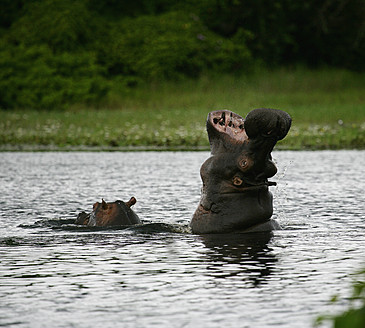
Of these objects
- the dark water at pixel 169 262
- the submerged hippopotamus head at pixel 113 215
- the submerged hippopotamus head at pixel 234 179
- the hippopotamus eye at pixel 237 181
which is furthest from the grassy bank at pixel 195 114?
the hippopotamus eye at pixel 237 181

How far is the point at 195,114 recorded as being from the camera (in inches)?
1208

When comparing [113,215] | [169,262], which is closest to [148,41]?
[113,215]

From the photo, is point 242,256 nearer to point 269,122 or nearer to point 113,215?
point 269,122

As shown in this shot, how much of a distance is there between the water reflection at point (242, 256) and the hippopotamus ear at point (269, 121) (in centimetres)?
93

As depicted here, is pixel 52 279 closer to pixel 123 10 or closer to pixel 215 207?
pixel 215 207

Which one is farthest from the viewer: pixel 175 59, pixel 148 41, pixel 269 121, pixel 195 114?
pixel 148 41

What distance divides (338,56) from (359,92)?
7.59 metres

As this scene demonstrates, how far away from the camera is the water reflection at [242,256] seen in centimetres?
688

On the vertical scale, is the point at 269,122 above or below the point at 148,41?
below

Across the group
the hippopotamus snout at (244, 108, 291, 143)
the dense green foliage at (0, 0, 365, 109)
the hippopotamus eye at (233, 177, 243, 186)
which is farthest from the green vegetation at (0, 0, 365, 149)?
the hippopotamus snout at (244, 108, 291, 143)

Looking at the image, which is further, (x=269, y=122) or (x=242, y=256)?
(x=269, y=122)

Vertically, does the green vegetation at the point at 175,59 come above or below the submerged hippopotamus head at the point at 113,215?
above

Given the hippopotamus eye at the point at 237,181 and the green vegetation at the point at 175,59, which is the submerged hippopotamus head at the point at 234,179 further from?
the green vegetation at the point at 175,59

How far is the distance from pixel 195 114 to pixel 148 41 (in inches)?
460
